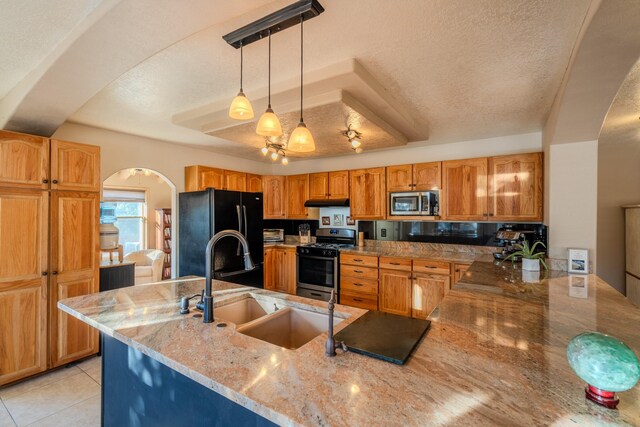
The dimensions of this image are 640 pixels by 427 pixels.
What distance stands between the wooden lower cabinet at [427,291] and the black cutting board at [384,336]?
90.8 inches

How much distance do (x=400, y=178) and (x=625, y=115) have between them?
229 cm

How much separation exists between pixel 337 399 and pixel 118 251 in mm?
3426

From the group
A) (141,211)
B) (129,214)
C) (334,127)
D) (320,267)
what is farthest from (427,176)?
(129,214)

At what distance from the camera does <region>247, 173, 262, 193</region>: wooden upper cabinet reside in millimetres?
4934

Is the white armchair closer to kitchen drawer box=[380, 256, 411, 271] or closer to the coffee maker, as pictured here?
kitchen drawer box=[380, 256, 411, 271]

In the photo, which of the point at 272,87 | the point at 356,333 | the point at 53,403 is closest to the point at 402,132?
the point at 272,87

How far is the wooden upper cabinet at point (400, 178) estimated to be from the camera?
402 centimetres

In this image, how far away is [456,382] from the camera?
88 cm

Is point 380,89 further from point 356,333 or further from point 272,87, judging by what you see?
point 356,333

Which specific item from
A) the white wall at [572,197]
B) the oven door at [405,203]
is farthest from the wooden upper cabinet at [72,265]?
the white wall at [572,197]

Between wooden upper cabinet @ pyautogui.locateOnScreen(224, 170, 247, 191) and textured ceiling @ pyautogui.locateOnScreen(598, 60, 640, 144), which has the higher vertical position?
textured ceiling @ pyautogui.locateOnScreen(598, 60, 640, 144)

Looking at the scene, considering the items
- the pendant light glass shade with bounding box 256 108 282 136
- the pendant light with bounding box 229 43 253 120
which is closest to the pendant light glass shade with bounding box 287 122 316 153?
the pendant light glass shade with bounding box 256 108 282 136

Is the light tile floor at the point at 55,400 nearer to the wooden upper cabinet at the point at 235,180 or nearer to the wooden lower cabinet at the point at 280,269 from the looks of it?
the wooden lower cabinet at the point at 280,269

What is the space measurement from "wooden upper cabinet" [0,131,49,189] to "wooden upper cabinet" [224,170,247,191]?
7.14ft
